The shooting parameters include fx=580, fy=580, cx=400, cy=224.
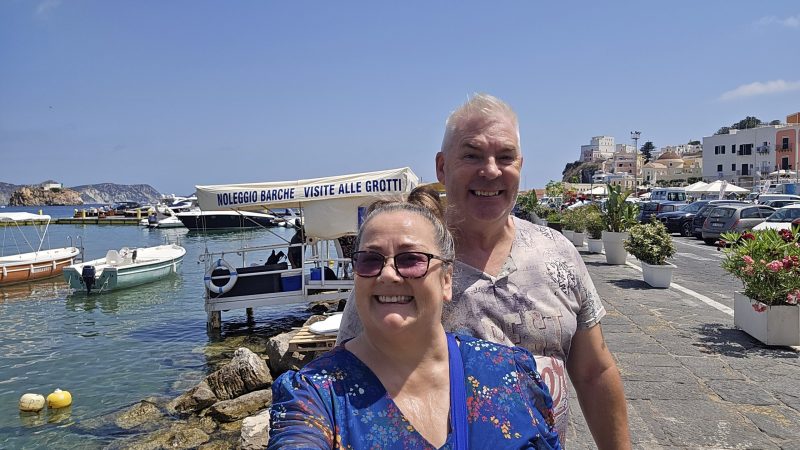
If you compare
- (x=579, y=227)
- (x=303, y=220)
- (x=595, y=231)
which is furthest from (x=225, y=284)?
(x=579, y=227)

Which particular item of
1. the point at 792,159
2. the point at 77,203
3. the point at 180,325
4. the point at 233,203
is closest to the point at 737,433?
the point at 233,203

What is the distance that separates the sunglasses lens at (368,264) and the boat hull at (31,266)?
2419 centimetres

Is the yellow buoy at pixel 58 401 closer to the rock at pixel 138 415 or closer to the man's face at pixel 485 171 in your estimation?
the rock at pixel 138 415

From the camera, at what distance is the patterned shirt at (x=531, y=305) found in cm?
183

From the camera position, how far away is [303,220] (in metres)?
12.5

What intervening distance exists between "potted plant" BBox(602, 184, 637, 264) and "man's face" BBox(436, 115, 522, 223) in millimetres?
12265

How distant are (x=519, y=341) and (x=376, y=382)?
65cm

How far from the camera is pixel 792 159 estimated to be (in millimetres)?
62938

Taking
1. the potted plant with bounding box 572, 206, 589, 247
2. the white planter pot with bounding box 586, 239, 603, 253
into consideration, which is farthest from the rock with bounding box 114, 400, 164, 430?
the potted plant with bounding box 572, 206, 589, 247

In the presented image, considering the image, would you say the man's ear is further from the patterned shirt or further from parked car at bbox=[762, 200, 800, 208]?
parked car at bbox=[762, 200, 800, 208]

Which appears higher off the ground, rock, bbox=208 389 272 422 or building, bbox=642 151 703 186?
building, bbox=642 151 703 186

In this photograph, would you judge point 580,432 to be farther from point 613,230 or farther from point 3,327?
point 3,327

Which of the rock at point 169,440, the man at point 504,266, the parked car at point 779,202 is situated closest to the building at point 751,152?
the parked car at point 779,202

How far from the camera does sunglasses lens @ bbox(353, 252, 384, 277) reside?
148 centimetres
